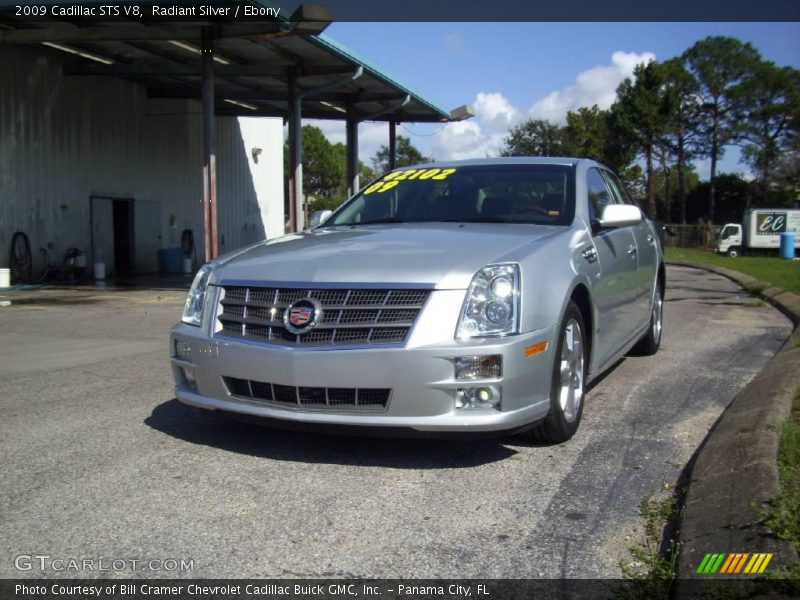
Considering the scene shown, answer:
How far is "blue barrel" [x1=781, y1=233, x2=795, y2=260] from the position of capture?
38.6 m

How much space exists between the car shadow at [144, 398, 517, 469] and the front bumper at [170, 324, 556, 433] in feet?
1.02

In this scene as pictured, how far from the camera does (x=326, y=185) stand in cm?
8094

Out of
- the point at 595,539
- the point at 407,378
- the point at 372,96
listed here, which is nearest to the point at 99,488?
the point at 407,378

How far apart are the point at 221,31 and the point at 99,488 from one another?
516 inches

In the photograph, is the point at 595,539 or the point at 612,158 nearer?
the point at 595,539

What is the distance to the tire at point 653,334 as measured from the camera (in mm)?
7215

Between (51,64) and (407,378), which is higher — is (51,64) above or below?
above

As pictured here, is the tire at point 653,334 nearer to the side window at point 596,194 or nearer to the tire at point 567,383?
the side window at point 596,194

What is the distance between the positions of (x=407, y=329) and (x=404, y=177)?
2362mm

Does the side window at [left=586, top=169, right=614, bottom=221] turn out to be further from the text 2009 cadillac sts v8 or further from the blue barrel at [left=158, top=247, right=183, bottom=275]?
the blue barrel at [left=158, top=247, right=183, bottom=275]

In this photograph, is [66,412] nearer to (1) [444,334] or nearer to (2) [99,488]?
(2) [99,488]

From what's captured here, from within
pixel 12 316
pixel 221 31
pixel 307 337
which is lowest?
pixel 12 316

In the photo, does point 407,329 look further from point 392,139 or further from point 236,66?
point 392,139

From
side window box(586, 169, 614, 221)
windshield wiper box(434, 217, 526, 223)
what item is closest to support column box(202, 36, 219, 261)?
side window box(586, 169, 614, 221)
